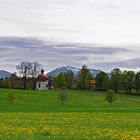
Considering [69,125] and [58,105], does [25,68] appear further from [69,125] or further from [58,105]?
[69,125]

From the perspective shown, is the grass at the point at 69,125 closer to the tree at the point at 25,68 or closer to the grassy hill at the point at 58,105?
the grassy hill at the point at 58,105

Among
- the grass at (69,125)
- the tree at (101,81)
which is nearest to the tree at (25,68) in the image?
the tree at (101,81)

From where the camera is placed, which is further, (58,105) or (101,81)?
(101,81)

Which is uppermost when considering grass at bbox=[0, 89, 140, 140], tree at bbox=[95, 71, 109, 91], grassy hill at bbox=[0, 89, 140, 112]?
tree at bbox=[95, 71, 109, 91]

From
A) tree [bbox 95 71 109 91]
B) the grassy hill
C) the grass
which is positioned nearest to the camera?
the grass

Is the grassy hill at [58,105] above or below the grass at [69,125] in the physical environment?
below

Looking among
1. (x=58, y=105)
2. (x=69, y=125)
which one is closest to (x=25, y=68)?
(x=58, y=105)

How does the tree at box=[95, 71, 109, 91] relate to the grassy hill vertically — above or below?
above

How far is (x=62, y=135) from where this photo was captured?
71.9 feet

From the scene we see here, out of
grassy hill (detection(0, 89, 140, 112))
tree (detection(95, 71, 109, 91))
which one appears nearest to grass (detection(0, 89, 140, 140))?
grassy hill (detection(0, 89, 140, 112))

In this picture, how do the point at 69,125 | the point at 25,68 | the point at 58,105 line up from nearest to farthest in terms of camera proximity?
1. the point at 69,125
2. the point at 58,105
3. the point at 25,68

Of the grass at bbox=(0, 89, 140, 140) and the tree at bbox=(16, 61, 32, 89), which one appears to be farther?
the tree at bbox=(16, 61, 32, 89)

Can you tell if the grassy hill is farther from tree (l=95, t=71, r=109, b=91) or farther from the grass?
tree (l=95, t=71, r=109, b=91)

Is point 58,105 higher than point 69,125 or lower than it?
lower
